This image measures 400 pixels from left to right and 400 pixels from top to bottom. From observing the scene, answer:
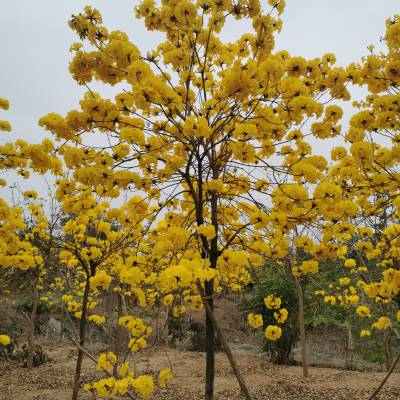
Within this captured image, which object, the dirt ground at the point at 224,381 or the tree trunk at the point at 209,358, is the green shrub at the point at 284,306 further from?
the tree trunk at the point at 209,358

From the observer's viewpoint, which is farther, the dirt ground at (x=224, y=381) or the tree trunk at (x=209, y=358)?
the dirt ground at (x=224, y=381)

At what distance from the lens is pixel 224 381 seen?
24.9 ft

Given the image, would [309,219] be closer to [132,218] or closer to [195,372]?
[132,218]

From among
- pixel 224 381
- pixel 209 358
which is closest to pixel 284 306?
pixel 224 381

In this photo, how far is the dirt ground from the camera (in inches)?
263

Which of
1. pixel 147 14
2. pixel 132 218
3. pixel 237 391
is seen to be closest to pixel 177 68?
pixel 147 14

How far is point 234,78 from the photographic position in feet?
8.43

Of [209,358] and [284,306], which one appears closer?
[209,358]

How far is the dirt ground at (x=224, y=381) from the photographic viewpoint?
668 centimetres

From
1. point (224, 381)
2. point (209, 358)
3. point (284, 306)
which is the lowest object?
point (224, 381)

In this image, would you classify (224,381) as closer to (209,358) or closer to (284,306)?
(284,306)

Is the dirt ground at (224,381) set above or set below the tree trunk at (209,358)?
below

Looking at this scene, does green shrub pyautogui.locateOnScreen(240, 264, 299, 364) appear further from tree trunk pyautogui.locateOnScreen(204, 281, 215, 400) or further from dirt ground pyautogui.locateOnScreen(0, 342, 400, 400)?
tree trunk pyautogui.locateOnScreen(204, 281, 215, 400)

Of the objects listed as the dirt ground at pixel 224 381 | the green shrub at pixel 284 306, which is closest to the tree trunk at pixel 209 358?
the dirt ground at pixel 224 381
